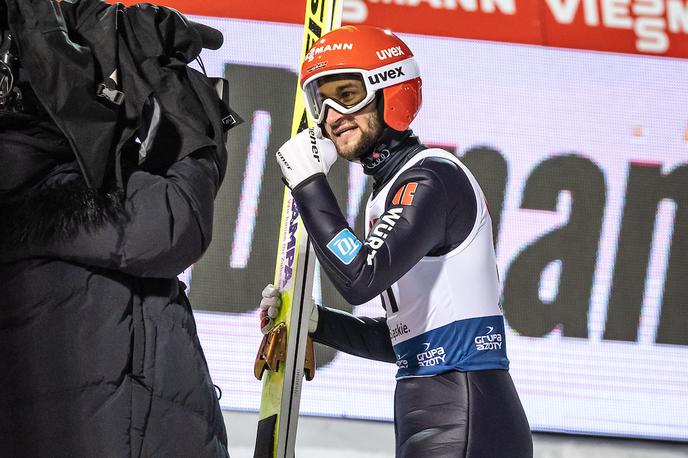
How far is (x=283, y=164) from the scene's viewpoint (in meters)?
2.09

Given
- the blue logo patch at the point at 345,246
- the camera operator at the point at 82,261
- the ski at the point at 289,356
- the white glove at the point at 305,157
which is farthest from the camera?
the ski at the point at 289,356

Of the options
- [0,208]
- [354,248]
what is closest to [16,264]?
[0,208]

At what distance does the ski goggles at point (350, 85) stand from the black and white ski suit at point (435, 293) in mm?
198

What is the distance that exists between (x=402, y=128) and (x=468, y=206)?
1.00ft

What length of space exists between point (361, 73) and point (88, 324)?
998 mm

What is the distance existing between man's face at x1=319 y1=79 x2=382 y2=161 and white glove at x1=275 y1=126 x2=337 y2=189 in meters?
0.14

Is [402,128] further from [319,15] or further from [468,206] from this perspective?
[319,15]

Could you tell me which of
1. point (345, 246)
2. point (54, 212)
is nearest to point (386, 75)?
point (345, 246)

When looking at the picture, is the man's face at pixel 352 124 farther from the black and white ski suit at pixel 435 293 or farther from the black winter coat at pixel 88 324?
the black winter coat at pixel 88 324

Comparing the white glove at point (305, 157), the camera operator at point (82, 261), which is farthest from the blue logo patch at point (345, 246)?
the camera operator at point (82, 261)

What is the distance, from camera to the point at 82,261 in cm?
156

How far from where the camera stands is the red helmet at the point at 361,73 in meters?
2.28

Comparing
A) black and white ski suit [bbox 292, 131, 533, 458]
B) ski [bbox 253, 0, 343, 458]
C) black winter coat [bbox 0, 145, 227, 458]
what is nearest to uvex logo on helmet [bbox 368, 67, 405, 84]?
black and white ski suit [bbox 292, 131, 533, 458]

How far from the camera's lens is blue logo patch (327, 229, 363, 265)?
6.33ft
